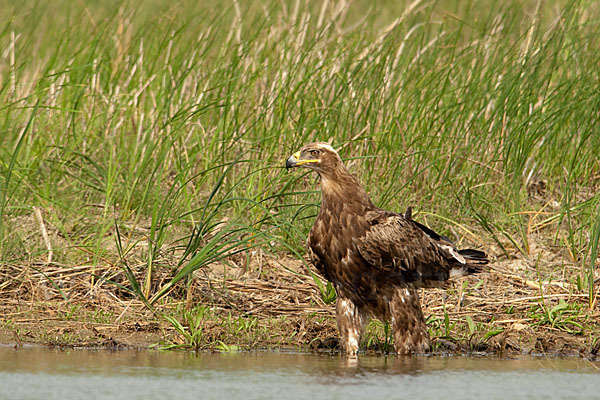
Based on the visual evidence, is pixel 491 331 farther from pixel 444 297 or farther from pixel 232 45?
pixel 232 45

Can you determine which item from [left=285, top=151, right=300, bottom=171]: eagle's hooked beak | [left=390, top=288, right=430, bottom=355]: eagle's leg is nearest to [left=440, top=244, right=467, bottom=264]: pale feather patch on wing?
[left=390, top=288, right=430, bottom=355]: eagle's leg

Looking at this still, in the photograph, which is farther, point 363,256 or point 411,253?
point 411,253

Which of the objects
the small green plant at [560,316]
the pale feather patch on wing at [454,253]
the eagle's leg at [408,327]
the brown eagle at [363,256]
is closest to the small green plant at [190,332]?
the brown eagle at [363,256]

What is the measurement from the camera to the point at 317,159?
6219 mm

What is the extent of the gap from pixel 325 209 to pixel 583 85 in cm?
341

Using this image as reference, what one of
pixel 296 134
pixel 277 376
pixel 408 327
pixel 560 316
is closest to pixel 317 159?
pixel 408 327

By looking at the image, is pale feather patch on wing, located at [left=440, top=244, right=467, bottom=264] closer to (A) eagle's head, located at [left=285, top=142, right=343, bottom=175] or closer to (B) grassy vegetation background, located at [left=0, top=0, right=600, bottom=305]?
(A) eagle's head, located at [left=285, top=142, right=343, bottom=175]

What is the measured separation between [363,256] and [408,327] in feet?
1.63

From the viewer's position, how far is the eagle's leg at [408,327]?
6008 millimetres

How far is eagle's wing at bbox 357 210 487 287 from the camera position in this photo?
5973 millimetres

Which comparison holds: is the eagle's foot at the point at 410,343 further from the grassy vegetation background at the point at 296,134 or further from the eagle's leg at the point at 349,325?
the grassy vegetation background at the point at 296,134

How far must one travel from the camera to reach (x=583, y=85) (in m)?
8.51

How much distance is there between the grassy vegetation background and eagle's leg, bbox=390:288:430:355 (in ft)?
4.46

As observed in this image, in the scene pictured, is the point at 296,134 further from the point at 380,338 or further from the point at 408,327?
the point at 408,327
